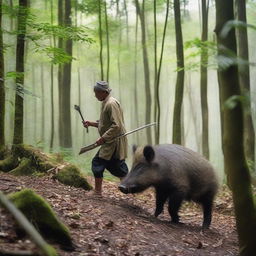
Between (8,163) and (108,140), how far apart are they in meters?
2.78

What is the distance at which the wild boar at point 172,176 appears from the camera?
7799 millimetres

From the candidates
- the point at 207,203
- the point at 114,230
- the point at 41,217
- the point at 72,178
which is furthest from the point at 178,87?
the point at 41,217

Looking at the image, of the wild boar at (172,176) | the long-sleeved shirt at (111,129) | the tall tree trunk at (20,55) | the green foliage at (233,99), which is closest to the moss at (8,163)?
the tall tree trunk at (20,55)

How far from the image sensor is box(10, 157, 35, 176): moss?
938 cm

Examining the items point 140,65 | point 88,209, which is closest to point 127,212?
point 88,209

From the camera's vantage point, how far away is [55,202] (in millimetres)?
6898

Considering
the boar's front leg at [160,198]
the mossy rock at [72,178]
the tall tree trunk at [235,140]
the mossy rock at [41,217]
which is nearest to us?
the tall tree trunk at [235,140]

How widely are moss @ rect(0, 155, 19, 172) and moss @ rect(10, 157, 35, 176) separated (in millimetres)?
158

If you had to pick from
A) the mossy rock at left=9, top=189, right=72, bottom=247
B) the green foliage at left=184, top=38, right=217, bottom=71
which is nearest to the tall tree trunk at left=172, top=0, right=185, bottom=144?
the green foliage at left=184, top=38, right=217, bottom=71

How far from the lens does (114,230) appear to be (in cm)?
614

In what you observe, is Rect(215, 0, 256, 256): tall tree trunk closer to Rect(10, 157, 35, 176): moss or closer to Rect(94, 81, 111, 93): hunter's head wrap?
Rect(94, 81, 111, 93): hunter's head wrap

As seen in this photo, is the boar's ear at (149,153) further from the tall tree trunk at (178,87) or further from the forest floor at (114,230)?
the tall tree trunk at (178,87)

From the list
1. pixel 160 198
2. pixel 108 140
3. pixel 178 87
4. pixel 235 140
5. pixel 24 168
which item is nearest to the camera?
pixel 235 140

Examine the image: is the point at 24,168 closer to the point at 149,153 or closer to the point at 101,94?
the point at 101,94
